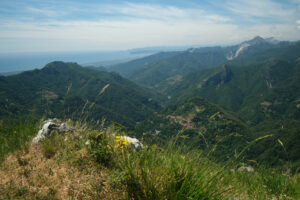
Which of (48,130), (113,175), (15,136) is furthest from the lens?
(48,130)

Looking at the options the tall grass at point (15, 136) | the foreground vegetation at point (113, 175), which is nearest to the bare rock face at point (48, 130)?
the tall grass at point (15, 136)

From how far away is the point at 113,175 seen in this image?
8.39 ft

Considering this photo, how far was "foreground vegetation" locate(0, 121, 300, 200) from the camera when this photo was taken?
229cm

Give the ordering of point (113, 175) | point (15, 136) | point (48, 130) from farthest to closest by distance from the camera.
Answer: point (48, 130), point (15, 136), point (113, 175)

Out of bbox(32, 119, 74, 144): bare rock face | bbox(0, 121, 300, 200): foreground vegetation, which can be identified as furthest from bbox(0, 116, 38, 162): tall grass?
bbox(32, 119, 74, 144): bare rock face

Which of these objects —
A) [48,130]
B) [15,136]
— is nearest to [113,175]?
[48,130]

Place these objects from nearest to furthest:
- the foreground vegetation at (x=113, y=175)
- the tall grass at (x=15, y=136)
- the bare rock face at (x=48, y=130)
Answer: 1. the foreground vegetation at (x=113, y=175)
2. the tall grass at (x=15, y=136)
3. the bare rock face at (x=48, y=130)

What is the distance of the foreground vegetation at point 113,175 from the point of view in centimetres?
229

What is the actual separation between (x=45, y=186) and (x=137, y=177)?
1573 millimetres

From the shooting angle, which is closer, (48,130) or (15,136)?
(15,136)

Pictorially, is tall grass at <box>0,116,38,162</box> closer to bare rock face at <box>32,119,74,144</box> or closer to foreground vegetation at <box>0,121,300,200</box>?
foreground vegetation at <box>0,121,300,200</box>

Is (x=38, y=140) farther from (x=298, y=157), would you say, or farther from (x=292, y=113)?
(x=292, y=113)

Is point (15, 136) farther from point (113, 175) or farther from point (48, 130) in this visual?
point (113, 175)

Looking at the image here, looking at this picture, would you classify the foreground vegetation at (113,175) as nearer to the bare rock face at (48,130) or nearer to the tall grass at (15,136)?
the tall grass at (15,136)
